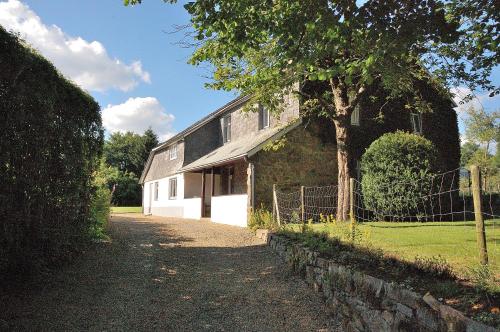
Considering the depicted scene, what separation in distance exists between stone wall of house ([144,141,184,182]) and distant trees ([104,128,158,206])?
4.85 m

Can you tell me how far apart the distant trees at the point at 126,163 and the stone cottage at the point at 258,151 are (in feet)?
46.1

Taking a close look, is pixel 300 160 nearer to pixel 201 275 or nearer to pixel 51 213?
pixel 201 275

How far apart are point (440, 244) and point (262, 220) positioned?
7284mm

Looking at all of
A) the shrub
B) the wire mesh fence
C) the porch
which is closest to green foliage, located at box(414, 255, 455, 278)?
the wire mesh fence

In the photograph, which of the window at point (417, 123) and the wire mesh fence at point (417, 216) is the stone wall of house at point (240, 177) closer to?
the wire mesh fence at point (417, 216)

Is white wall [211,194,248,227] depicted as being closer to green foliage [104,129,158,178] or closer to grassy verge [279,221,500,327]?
grassy verge [279,221,500,327]

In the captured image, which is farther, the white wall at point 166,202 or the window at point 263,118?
the white wall at point 166,202

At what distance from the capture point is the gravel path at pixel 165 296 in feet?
19.6

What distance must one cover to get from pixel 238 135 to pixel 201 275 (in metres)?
14.7

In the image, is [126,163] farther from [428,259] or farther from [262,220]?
[428,259]

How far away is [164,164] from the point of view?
31.0m

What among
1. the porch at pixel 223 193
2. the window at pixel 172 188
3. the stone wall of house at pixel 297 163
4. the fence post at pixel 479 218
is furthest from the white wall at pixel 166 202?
the fence post at pixel 479 218

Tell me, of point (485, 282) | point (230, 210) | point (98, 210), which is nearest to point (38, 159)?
point (98, 210)

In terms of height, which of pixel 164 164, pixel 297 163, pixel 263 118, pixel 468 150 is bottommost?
pixel 297 163
